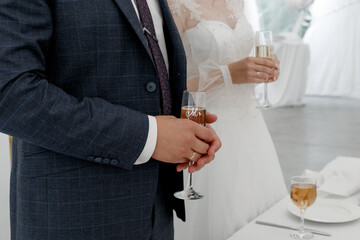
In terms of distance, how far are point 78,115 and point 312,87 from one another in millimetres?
10538

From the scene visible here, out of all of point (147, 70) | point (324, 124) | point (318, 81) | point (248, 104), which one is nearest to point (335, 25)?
point (318, 81)

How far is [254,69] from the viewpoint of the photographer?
1.75 m

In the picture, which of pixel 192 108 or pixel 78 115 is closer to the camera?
pixel 78 115

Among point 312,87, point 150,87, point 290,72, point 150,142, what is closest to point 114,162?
point 150,142

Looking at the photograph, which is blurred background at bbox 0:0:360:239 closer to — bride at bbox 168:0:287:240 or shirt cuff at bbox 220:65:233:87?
bride at bbox 168:0:287:240

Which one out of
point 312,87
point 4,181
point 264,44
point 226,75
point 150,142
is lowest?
point 312,87

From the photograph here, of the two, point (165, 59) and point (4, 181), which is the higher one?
point (165, 59)

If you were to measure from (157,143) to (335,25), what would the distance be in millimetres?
10679

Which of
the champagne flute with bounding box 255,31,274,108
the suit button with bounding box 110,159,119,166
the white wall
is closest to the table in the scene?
the suit button with bounding box 110,159,119,166

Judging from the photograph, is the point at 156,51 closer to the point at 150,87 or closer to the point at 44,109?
the point at 150,87

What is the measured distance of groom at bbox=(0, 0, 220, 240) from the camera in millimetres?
807

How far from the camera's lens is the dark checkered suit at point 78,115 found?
80 centimetres

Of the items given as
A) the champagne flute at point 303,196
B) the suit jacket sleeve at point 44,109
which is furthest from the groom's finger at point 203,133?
the champagne flute at point 303,196

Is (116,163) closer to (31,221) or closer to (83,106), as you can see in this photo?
(83,106)
